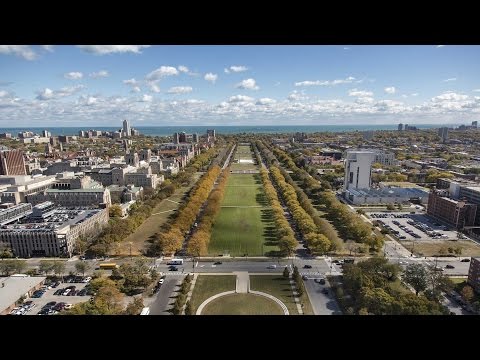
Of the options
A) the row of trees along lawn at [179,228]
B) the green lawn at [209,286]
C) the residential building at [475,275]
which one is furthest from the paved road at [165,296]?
the residential building at [475,275]

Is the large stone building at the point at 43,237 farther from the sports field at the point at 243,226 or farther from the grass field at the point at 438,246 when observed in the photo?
the grass field at the point at 438,246

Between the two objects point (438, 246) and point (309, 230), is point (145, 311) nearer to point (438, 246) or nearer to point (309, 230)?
point (309, 230)

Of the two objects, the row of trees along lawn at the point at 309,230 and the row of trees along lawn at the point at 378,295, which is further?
the row of trees along lawn at the point at 309,230

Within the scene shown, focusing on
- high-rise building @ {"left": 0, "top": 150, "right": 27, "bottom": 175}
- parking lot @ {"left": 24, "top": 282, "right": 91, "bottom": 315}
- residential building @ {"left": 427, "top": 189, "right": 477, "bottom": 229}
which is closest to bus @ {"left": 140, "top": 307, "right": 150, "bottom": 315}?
parking lot @ {"left": 24, "top": 282, "right": 91, "bottom": 315}

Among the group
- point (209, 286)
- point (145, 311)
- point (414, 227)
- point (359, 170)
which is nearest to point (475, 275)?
point (414, 227)
